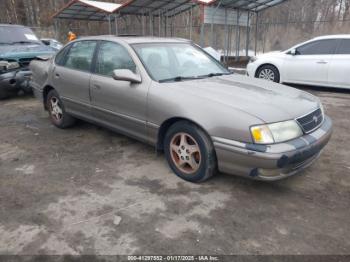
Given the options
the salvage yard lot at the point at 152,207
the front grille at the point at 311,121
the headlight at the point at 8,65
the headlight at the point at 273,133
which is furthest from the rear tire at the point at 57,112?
the front grille at the point at 311,121

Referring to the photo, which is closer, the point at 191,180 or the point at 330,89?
the point at 191,180

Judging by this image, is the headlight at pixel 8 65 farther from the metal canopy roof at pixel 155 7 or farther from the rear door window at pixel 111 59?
the metal canopy roof at pixel 155 7

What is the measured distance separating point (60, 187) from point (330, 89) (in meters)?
7.90

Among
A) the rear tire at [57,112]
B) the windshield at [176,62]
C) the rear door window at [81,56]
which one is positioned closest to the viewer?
the windshield at [176,62]

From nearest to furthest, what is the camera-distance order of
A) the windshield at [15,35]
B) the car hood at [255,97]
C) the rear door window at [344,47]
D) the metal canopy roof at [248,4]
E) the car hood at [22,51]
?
1. the car hood at [255,97]
2. the car hood at [22,51]
3. the rear door window at [344,47]
4. the windshield at [15,35]
5. the metal canopy roof at [248,4]

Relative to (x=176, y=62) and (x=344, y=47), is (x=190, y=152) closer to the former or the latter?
(x=176, y=62)

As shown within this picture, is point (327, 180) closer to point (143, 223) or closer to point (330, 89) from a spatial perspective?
point (143, 223)

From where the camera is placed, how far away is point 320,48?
27.6 ft

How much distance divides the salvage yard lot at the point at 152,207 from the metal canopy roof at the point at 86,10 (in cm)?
1175

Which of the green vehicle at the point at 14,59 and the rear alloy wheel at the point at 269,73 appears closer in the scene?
the green vehicle at the point at 14,59

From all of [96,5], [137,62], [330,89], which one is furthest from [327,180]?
[96,5]

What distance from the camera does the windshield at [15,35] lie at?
8328 mm

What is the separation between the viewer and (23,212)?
10.1ft

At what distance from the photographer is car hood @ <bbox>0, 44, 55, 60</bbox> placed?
755 cm
